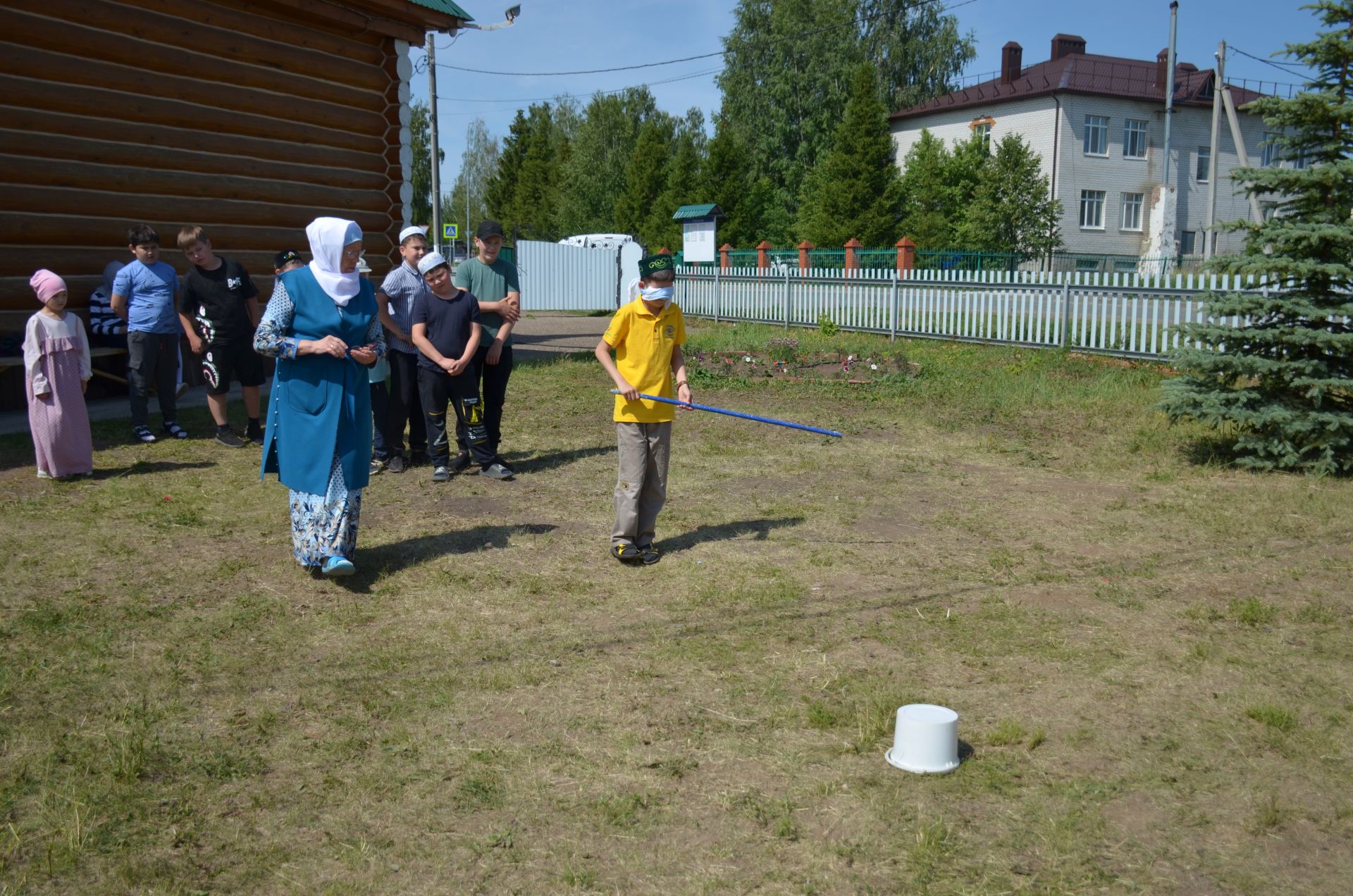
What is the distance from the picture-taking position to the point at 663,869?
3119 millimetres

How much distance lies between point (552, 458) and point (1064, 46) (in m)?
46.3

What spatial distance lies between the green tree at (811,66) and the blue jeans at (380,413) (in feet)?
147

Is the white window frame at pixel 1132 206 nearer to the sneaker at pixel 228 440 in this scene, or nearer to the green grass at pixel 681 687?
the green grass at pixel 681 687

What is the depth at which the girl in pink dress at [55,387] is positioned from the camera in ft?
24.8

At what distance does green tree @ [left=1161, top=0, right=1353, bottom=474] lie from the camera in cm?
822

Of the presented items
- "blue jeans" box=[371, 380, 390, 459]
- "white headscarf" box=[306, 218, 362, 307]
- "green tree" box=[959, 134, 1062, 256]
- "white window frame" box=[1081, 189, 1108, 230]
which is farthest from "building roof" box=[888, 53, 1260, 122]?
"white headscarf" box=[306, 218, 362, 307]

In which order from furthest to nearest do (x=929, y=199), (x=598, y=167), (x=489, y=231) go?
(x=598, y=167) < (x=929, y=199) < (x=489, y=231)

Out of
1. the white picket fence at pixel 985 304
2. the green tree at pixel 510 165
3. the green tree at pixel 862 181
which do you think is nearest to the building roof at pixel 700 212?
the white picket fence at pixel 985 304

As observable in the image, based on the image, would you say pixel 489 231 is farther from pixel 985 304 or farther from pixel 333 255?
pixel 985 304

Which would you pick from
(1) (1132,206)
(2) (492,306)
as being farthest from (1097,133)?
(2) (492,306)

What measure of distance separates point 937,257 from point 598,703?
25935 millimetres

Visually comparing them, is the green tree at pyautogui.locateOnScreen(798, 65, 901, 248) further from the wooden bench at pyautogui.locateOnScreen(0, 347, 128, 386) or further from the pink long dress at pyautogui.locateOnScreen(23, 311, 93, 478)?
the pink long dress at pyautogui.locateOnScreen(23, 311, 93, 478)

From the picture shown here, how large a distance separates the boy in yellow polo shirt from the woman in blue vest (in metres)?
1.32

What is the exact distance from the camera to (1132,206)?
4712cm
